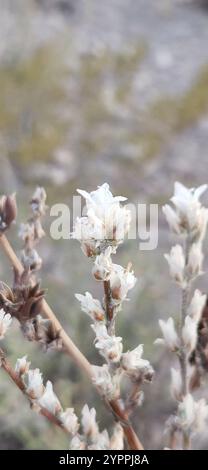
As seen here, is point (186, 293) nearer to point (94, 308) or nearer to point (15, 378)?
point (94, 308)

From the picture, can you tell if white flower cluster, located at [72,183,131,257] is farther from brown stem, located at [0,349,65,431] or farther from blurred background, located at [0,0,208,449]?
blurred background, located at [0,0,208,449]

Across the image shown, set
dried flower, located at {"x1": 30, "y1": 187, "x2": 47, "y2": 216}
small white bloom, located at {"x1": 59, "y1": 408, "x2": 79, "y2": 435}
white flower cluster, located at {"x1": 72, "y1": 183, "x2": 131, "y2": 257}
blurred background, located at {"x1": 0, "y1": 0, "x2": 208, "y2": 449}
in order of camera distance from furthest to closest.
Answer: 1. blurred background, located at {"x1": 0, "y1": 0, "x2": 208, "y2": 449}
2. dried flower, located at {"x1": 30, "y1": 187, "x2": 47, "y2": 216}
3. small white bloom, located at {"x1": 59, "y1": 408, "x2": 79, "y2": 435}
4. white flower cluster, located at {"x1": 72, "y1": 183, "x2": 131, "y2": 257}

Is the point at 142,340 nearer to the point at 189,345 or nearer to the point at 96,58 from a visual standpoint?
the point at 189,345

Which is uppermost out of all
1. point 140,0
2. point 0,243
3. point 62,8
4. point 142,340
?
point 140,0

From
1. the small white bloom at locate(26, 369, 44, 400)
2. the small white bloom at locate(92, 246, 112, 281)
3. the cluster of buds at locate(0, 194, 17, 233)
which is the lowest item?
the small white bloom at locate(26, 369, 44, 400)

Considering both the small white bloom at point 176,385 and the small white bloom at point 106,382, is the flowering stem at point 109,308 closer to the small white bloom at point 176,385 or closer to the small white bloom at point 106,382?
the small white bloom at point 106,382

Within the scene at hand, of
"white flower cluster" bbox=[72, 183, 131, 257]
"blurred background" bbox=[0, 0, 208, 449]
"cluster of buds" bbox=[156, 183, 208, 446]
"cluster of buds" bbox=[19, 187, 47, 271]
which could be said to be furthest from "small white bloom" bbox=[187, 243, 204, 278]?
"blurred background" bbox=[0, 0, 208, 449]

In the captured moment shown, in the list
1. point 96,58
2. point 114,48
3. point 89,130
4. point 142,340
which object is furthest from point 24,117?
point 142,340

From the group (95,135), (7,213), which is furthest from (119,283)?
(95,135)
